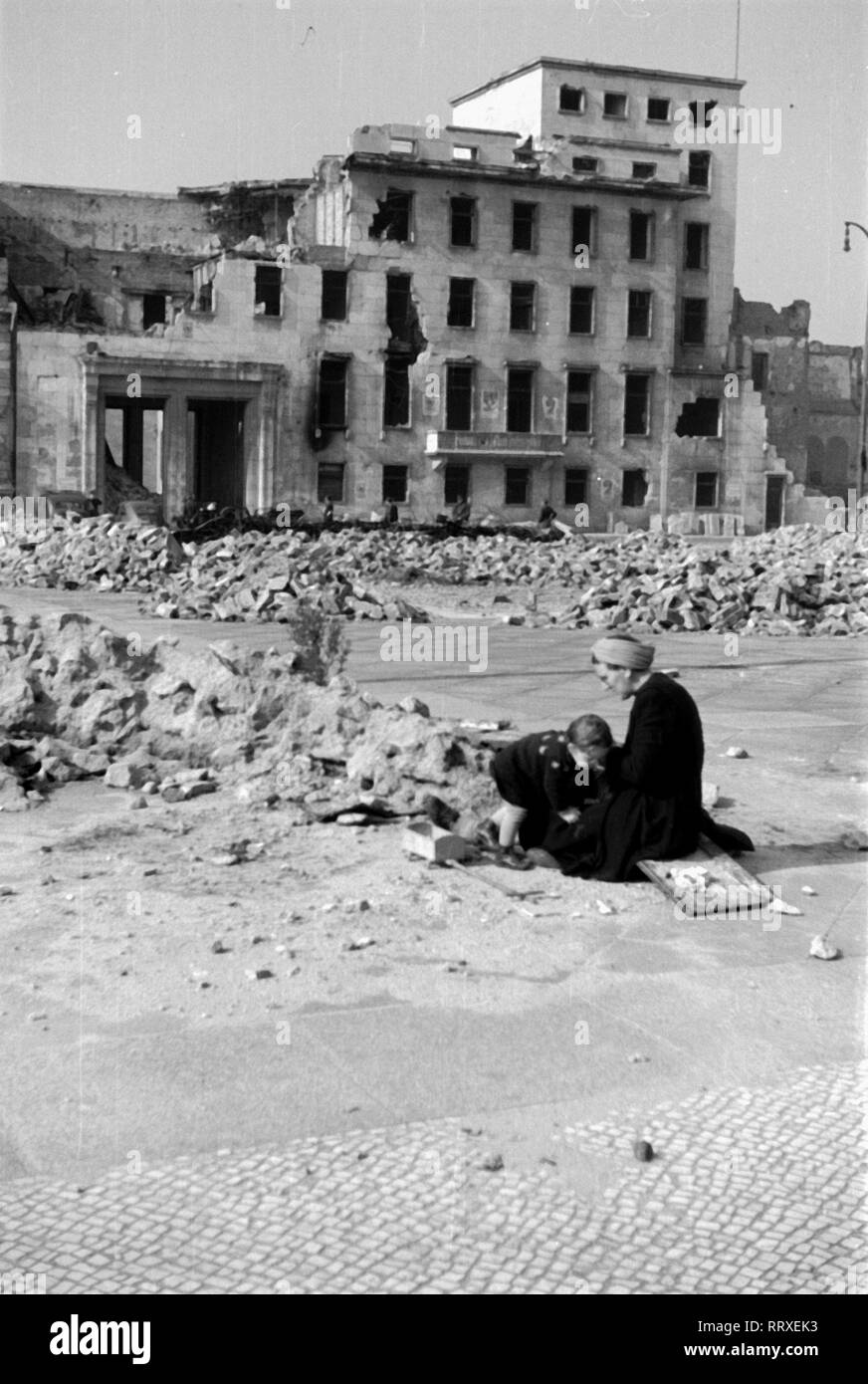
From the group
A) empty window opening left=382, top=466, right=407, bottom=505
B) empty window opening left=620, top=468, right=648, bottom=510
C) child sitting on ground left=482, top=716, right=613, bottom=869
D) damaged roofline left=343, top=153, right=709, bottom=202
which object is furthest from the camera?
empty window opening left=620, top=468, right=648, bottom=510

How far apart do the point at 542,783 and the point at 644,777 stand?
694 millimetres

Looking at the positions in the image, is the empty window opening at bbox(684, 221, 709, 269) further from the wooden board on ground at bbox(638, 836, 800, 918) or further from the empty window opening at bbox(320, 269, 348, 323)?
the wooden board on ground at bbox(638, 836, 800, 918)

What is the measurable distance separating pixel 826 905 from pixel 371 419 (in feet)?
142

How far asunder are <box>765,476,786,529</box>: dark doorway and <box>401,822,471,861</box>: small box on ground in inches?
1934

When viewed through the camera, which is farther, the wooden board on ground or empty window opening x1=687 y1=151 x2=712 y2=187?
empty window opening x1=687 y1=151 x2=712 y2=187

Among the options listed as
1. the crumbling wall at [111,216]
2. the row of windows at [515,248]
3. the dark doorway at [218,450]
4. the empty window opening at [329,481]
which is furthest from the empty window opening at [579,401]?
the crumbling wall at [111,216]

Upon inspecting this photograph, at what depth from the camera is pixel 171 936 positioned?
6637mm

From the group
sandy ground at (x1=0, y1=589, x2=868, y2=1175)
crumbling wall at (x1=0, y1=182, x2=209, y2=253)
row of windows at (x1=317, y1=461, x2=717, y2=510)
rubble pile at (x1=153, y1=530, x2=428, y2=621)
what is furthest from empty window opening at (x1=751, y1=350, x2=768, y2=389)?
sandy ground at (x1=0, y1=589, x2=868, y2=1175)

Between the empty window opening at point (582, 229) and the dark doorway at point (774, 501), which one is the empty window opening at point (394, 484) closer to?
the empty window opening at point (582, 229)

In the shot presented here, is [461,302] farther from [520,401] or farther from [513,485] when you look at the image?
[513,485]

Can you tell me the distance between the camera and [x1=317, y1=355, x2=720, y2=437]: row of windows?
49156mm

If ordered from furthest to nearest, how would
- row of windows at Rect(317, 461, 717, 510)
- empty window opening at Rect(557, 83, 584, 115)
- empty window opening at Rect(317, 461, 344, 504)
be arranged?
1. empty window opening at Rect(557, 83, 584, 115)
2. row of windows at Rect(317, 461, 717, 510)
3. empty window opening at Rect(317, 461, 344, 504)

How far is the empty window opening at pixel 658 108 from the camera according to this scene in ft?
179

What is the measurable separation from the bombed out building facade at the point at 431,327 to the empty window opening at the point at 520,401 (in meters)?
0.07
